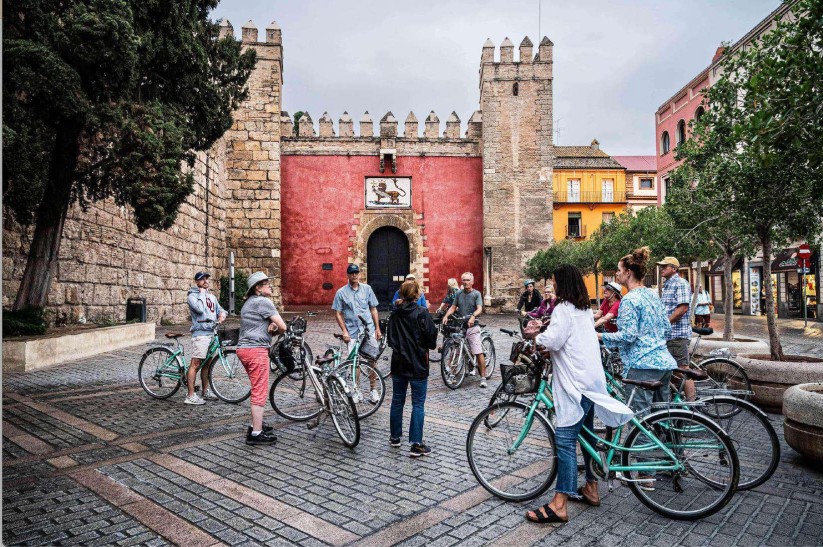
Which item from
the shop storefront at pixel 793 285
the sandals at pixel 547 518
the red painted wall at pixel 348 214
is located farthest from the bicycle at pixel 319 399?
the shop storefront at pixel 793 285

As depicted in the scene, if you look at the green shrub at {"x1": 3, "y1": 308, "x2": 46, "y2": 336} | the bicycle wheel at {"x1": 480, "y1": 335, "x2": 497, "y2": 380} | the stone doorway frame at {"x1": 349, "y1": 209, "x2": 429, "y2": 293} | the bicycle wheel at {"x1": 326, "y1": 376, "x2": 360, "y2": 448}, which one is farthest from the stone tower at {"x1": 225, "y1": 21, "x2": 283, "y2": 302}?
the bicycle wheel at {"x1": 326, "y1": 376, "x2": 360, "y2": 448}

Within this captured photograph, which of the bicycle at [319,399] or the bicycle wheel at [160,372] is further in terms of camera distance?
the bicycle wheel at [160,372]

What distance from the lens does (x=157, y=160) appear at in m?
9.30

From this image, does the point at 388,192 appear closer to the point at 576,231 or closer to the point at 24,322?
the point at 24,322

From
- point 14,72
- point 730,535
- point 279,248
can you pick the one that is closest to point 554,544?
point 730,535

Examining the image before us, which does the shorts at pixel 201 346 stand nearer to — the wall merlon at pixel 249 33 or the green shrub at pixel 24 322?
the green shrub at pixel 24 322

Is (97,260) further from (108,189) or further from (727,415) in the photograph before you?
(727,415)

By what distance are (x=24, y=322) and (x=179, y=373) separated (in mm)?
3996

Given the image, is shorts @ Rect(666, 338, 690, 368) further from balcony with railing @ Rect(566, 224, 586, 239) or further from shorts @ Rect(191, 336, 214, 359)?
balcony with railing @ Rect(566, 224, 586, 239)

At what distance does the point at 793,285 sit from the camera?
2417cm

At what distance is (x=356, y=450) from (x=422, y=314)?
1336 mm

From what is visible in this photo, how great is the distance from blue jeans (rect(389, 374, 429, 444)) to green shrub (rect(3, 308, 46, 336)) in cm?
737

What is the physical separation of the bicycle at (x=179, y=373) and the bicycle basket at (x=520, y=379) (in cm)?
399

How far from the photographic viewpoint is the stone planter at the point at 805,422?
4293mm
